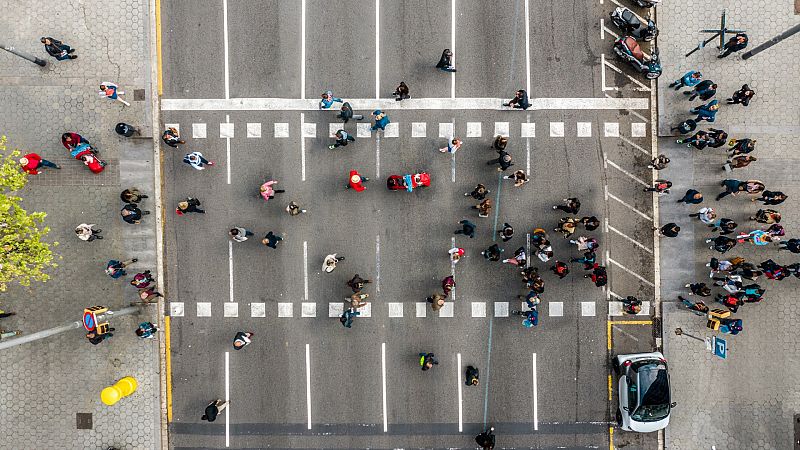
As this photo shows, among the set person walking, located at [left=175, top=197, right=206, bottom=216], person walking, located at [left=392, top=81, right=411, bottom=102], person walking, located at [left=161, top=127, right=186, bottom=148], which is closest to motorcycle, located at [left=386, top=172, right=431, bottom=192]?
person walking, located at [left=392, top=81, right=411, bottom=102]

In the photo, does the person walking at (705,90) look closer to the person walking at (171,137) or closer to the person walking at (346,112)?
the person walking at (346,112)

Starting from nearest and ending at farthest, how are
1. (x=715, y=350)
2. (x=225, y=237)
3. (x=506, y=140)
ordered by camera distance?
(x=715, y=350), (x=506, y=140), (x=225, y=237)

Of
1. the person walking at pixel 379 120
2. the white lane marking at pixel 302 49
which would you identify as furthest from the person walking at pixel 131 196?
Answer: the person walking at pixel 379 120

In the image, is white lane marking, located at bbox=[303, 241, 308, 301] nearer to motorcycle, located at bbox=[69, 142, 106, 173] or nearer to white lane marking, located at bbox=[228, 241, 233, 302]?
white lane marking, located at bbox=[228, 241, 233, 302]

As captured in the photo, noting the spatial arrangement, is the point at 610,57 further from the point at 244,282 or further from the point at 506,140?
the point at 244,282

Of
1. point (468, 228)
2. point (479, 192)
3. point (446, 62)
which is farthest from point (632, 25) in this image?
point (468, 228)

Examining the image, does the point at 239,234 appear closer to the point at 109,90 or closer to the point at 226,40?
the point at 109,90

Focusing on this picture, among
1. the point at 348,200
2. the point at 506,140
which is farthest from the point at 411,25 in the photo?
the point at 348,200

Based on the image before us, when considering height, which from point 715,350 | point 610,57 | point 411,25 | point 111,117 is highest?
point 411,25
